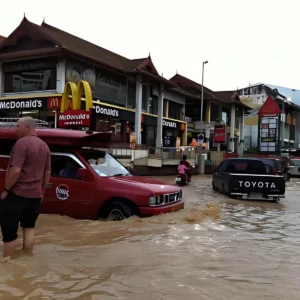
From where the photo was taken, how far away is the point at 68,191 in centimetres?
778

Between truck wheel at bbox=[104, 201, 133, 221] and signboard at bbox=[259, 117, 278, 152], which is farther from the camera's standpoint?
signboard at bbox=[259, 117, 278, 152]

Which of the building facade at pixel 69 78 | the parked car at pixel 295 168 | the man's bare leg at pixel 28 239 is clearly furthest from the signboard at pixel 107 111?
the man's bare leg at pixel 28 239

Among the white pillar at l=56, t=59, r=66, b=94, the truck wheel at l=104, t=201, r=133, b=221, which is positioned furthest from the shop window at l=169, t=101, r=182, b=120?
the truck wheel at l=104, t=201, r=133, b=221

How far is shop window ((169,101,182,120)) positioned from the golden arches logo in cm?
1850

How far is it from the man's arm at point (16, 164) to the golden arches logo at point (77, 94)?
14.8 m

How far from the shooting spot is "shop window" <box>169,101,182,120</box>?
4134 centimetres

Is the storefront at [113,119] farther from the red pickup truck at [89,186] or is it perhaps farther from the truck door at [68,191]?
the truck door at [68,191]

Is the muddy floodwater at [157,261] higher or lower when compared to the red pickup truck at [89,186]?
lower

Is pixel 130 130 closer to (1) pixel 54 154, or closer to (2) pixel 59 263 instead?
(1) pixel 54 154

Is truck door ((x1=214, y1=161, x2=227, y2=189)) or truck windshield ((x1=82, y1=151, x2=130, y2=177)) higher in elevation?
truck windshield ((x1=82, y1=151, x2=130, y2=177))

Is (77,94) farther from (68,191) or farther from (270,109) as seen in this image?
(270,109)

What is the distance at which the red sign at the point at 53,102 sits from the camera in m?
26.1

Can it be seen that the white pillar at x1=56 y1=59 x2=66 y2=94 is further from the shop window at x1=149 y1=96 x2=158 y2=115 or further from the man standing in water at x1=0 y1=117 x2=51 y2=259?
the man standing in water at x1=0 y1=117 x2=51 y2=259

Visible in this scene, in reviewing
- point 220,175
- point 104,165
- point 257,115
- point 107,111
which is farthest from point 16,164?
point 257,115
